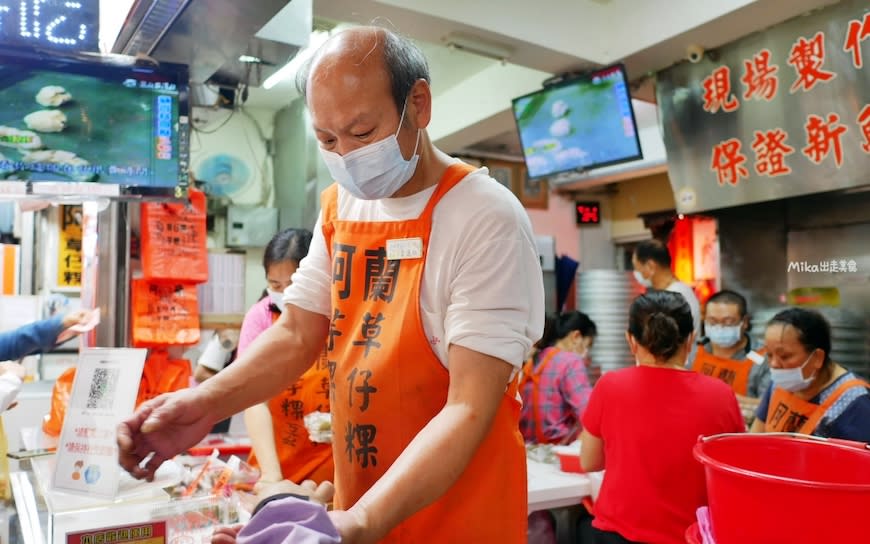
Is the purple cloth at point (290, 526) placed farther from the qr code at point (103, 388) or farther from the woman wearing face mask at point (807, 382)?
the woman wearing face mask at point (807, 382)

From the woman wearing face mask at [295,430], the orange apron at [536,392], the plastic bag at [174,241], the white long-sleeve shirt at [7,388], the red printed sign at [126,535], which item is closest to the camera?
the red printed sign at [126,535]

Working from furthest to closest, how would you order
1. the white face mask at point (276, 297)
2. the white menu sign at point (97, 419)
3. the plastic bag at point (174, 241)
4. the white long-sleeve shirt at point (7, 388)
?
the plastic bag at point (174, 241) < the white face mask at point (276, 297) < the white long-sleeve shirt at point (7, 388) < the white menu sign at point (97, 419)

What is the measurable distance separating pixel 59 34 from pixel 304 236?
1157 mm

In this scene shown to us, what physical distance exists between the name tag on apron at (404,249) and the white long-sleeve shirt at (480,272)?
2 cm

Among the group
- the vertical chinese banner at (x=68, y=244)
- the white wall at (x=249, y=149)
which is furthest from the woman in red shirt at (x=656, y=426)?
the white wall at (x=249, y=149)

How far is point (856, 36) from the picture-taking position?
3420 millimetres

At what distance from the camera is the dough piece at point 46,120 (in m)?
2.43

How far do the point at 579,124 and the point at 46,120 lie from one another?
3292 mm

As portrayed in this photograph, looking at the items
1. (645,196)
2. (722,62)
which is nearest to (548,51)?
(722,62)

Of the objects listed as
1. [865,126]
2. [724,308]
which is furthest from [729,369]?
[865,126]

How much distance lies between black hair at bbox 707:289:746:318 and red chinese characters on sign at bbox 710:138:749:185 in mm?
716

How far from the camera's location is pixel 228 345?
11.4ft

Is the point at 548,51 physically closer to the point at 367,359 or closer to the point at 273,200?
the point at 273,200
